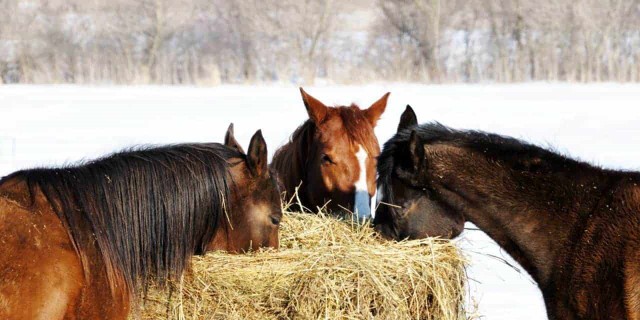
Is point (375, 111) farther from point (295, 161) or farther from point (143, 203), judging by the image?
point (143, 203)

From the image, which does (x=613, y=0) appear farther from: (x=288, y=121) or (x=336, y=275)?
(x=336, y=275)

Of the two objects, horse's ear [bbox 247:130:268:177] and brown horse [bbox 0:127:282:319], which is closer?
brown horse [bbox 0:127:282:319]

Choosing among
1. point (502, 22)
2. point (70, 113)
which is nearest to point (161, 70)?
point (70, 113)

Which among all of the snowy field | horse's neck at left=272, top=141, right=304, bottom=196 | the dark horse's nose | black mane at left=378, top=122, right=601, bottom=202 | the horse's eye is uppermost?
black mane at left=378, top=122, right=601, bottom=202

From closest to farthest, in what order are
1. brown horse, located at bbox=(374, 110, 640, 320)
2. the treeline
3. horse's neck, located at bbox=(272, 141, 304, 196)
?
brown horse, located at bbox=(374, 110, 640, 320), horse's neck, located at bbox=(272, 141, 304, 196), the treeline

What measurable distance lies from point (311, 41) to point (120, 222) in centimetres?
1914

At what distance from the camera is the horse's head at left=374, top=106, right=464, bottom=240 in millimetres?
4484

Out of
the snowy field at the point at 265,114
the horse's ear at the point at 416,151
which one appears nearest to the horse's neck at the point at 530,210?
the horse's ear at the point at 416,151

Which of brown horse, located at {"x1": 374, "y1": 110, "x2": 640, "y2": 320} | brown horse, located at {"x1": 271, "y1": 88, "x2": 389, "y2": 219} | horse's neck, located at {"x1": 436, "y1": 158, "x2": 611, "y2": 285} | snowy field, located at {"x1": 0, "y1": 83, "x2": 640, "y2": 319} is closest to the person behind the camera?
brown horse, located at {"x1": 374, "y1": 110, "x2": 640, "y2": 320}

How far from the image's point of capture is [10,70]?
21.3 meters

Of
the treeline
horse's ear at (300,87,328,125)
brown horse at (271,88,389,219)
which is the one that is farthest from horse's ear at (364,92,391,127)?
the treeline

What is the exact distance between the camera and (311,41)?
74.1 feet

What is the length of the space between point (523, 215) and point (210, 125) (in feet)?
33.7

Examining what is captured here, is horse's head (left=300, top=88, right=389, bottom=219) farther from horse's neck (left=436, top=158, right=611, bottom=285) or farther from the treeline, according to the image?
the treeline
